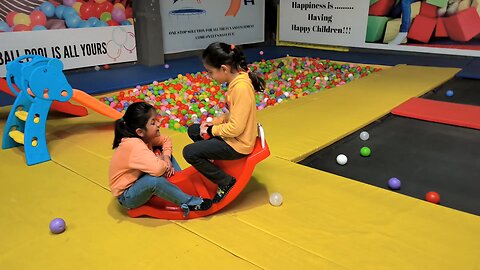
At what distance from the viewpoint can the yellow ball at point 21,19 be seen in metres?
4.45

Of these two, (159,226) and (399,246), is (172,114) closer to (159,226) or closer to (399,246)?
(159,226)

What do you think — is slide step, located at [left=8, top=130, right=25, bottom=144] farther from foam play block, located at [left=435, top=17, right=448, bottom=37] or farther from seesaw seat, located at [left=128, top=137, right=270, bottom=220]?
foam play block, located at [left=435, top=17, right=448, bottom=37]

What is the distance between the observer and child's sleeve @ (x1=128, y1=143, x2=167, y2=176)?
2037mm

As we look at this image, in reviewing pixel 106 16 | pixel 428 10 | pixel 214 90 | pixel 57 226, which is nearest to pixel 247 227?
pixel 57 226

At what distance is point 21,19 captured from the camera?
4.48 metres

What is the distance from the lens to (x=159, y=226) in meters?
2.17

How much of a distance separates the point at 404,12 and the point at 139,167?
18.1 feet

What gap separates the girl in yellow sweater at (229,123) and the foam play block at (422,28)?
4.87 metres

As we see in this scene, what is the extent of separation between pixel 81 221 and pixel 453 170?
8.24 ft

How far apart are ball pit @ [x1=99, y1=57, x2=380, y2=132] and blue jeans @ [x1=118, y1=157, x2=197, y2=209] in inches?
65.4

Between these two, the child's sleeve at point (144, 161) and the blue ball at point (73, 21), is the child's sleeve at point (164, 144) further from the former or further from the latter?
the blue ball at point (73, 21)

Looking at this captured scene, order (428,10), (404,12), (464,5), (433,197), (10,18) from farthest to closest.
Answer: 1. (404,12)
2. (428,10)
3. (464,5)
4. (10,18)
5. (433,197)

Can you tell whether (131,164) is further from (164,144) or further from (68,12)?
(68,12)

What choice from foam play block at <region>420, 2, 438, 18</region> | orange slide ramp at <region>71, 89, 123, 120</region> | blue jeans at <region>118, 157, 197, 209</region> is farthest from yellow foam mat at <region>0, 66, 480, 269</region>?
foam play block at <region>420, 2, 438, 18</region>
